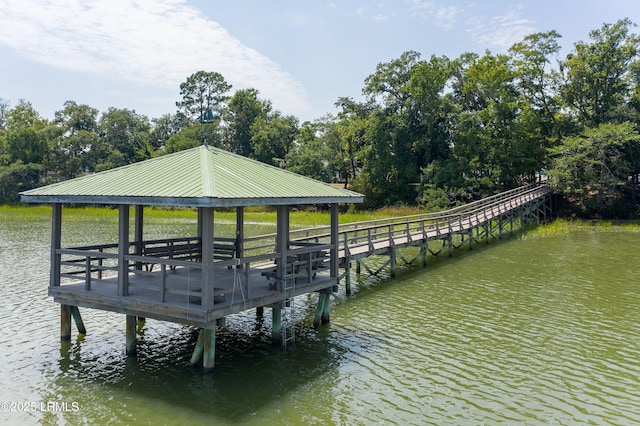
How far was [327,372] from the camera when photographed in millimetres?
9953

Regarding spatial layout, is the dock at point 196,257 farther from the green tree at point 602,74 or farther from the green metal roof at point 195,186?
the green tree at point 602,74

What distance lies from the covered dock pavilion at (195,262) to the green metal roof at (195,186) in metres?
0.02

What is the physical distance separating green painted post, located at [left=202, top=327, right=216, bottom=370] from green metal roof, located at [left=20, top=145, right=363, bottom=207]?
2.58 metres

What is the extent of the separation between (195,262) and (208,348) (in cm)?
174

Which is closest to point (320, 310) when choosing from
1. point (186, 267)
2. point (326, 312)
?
point (326, 312)

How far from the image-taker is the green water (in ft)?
27.1

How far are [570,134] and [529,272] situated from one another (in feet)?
92.7

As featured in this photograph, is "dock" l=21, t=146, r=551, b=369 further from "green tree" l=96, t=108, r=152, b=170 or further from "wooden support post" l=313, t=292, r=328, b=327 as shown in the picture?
"green tree" l=96, t=108, r=152, b=170

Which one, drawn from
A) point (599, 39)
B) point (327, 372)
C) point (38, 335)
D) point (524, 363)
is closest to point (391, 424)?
point (327, 372)

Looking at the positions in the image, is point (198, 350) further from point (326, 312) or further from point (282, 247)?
point (326, 312)

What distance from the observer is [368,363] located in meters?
10.4

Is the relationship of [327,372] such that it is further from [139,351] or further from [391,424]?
[139,351]

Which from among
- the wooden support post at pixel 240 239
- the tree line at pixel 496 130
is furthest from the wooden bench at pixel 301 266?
the tree line at pixel 496 130

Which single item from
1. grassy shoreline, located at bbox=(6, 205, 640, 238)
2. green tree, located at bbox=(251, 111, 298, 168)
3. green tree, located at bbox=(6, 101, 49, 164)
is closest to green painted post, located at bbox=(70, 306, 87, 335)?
grassy shoreline, located at bbox=(6, 205, 640, 238)
